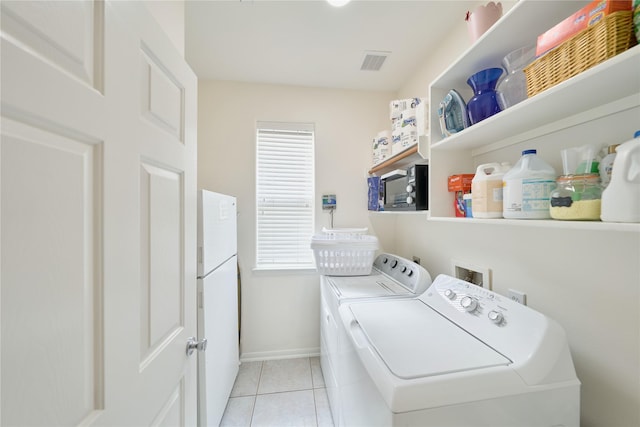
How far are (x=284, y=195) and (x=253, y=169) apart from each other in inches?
15.5

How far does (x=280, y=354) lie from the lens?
7.63ft

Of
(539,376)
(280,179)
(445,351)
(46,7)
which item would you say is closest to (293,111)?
(280,179)

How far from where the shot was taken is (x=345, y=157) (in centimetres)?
245

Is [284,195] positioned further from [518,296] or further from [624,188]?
[624,188]

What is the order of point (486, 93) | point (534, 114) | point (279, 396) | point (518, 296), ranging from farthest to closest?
1. point (279, 396)
2. point (518, 296)
3. point (486, 93)
4. point (534, 114)

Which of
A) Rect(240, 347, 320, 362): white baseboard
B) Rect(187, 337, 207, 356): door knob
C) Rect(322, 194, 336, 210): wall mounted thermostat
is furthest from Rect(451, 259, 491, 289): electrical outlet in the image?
Rect(240, 347, 320, 362): white baseboard

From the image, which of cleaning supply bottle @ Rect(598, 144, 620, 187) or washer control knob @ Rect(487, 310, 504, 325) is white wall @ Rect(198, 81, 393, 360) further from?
cleaning supply bottle @ Rect(598, 144, 620, 187)

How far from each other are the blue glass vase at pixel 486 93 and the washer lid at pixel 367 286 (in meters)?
1.08

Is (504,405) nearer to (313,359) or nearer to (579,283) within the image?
(579,283)

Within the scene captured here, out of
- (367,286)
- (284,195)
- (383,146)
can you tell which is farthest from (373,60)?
(367,286)

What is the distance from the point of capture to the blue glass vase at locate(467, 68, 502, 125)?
102 centimetres

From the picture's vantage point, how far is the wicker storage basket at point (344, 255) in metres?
1.90

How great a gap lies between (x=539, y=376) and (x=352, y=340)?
0.63 metres

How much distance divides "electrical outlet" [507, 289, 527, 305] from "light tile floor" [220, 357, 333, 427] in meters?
1.42
